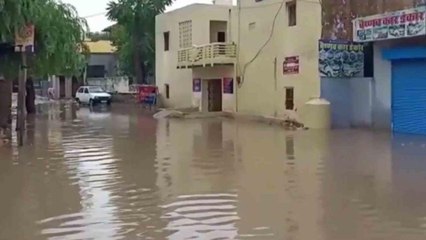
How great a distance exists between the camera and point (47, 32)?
58.3 ft

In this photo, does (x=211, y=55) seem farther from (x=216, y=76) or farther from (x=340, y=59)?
(x=340, y=59)

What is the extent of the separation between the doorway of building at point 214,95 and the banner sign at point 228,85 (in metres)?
1.45

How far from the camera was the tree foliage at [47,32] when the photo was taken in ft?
50.9

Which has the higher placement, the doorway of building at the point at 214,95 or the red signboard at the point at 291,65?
the red signboard at the point at 291,65

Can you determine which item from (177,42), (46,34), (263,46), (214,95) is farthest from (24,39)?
(177,42)

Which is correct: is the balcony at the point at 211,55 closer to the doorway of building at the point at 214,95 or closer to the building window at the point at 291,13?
the doorway of building at the point at 214,95

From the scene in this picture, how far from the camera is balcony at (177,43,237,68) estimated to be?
34.1 meters

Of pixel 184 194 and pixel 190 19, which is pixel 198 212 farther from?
pixel 190 19

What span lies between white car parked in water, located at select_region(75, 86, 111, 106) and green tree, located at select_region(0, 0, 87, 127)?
29358mm

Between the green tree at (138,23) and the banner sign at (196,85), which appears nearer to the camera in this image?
the banner sign at (196,85)

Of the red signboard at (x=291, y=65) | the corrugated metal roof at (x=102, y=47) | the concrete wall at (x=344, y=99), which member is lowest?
the concrete wall at (x=344, y=99)

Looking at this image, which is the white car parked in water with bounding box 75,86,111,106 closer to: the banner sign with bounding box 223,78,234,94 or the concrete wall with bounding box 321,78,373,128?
the banner sign with bounding box 223,78,234,94

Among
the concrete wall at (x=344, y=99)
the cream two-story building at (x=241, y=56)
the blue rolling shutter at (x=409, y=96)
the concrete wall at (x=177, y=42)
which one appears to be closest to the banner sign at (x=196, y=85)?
the cream two-story building at (x=241, y=56)

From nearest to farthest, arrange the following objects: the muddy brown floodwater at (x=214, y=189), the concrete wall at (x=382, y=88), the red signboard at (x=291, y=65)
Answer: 1. the muddy brown floodwater at (x=214, y=189)
2. the concrete wall at (x=382, y=88)
3. the red signboard at (x=291, y=65)
